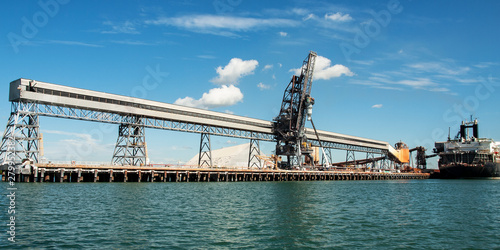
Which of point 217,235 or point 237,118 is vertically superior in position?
point 237,118

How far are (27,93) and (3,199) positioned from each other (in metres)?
26.7

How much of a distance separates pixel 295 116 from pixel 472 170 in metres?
58.3

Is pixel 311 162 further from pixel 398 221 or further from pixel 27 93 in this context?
pixel 398 221

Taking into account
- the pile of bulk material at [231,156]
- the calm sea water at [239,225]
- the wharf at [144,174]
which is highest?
the pile of bulk material at [231,156]

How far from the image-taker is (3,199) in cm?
3066

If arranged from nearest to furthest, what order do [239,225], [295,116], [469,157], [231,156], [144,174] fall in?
[239,225], [144,174], [295,116], [469,157], [231,156]

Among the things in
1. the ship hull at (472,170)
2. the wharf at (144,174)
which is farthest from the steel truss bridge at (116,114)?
the ship hull at (472,170)

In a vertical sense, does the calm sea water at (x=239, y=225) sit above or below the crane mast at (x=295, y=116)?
below

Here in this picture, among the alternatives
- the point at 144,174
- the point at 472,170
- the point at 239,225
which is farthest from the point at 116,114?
the point at 472,170

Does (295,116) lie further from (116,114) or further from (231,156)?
(231,156)

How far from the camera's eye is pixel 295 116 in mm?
89375

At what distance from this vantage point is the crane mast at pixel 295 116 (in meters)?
87.9

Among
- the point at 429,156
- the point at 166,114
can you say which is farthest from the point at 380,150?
the point at 166,114

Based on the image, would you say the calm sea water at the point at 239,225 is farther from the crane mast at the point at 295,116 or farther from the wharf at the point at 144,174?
the crane mast at the point at 295,116
